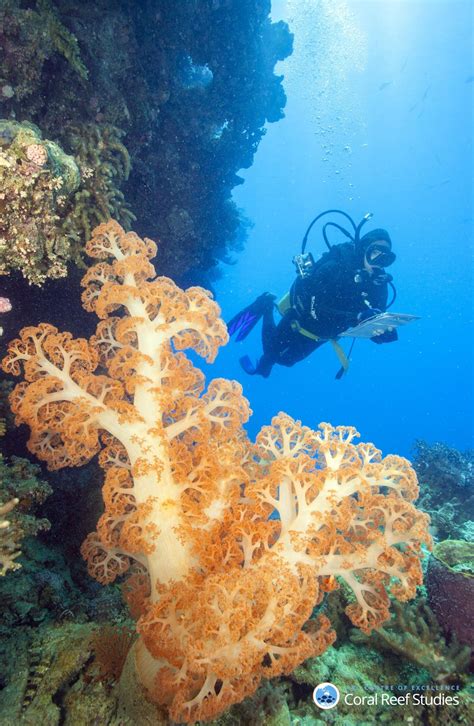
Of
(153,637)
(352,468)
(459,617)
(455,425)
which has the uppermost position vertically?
(455,425)

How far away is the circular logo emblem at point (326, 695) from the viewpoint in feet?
11.8

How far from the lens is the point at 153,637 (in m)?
2.75

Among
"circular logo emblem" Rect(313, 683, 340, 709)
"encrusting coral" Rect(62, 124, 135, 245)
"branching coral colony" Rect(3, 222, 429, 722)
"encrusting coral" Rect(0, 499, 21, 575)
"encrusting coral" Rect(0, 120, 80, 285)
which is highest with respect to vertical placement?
"encrusting coral" Rect(62, 124, 135, 245)

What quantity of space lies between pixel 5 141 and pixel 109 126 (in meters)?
2.24

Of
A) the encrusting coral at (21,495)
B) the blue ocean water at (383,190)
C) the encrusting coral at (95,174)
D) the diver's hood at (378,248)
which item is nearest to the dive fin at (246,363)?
the diver's hood at (378,248)

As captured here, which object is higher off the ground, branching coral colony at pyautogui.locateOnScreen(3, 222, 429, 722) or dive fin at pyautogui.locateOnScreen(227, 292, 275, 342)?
dive fin at pyautogui.locateOnScreen(227, 292, 275, 342)

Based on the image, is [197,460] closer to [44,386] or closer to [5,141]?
[44,386]

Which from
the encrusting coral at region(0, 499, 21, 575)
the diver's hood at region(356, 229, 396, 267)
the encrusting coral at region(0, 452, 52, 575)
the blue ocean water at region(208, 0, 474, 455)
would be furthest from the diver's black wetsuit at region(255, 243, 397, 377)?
the blue ocean water at region(208, 0, 474, 455)

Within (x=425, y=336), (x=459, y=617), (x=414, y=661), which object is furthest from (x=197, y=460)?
(x=425, y=336)

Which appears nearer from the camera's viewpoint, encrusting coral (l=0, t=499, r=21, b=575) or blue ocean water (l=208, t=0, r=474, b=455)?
encrusting coral (l=0, t=499, r=21, b=575)

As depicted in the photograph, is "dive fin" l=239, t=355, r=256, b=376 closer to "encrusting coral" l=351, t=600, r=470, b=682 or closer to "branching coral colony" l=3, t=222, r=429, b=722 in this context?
"branching coral colony" l=3, t=222, r=429, b=722

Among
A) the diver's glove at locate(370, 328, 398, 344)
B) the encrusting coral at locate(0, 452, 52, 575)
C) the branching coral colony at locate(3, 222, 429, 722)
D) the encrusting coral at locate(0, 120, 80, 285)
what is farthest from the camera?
the diver's glove at locate(370, 328, 398, 344)

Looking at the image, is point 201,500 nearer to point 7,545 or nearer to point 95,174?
point 7,545

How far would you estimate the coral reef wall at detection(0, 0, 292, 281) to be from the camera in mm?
4457
